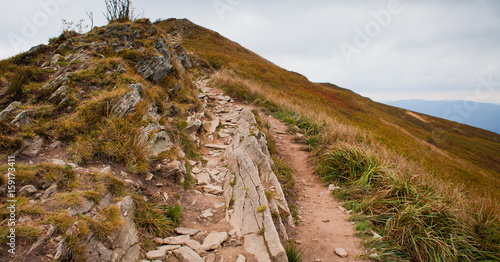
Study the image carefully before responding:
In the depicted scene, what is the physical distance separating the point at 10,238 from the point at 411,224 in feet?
22.6

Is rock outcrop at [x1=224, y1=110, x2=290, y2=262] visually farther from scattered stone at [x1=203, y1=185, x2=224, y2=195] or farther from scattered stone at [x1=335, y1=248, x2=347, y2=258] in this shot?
scattered stone at [x1=335, y1=248, x2=347, y2=258]

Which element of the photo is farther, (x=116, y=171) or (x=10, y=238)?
(x=116, y=171)

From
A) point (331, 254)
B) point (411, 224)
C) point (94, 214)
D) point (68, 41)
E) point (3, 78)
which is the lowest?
point (331, 254)

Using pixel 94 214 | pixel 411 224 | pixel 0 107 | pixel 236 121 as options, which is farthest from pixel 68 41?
pixel 411 224

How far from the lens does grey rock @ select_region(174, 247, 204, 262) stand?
3.39 meters

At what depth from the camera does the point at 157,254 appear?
3.37 m

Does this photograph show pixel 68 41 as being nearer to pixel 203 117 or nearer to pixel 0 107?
pixel 0 107

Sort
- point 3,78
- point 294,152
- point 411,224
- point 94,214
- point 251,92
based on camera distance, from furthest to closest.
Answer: point 251,92 → point 294,152 → point 3,78 → point 411,224 → point 94,214

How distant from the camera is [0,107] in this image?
5.69 metres

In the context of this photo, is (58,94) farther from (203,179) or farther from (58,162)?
(203,179)

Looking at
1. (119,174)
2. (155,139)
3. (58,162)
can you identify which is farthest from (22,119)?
(119,174)

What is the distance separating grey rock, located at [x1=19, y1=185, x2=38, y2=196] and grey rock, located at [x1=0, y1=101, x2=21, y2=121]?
3.35 meters

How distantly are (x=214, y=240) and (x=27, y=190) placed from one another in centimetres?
317

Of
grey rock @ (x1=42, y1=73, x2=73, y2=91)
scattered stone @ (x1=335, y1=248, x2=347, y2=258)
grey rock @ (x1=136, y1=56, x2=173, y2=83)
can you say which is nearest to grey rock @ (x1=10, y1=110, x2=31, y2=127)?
grey rock @ (x1=42, y1=73, x2=73, y2=91)
